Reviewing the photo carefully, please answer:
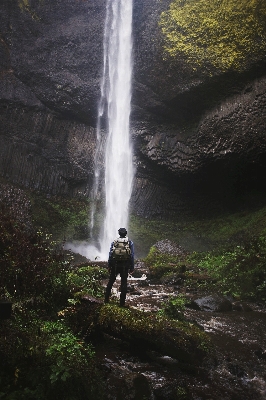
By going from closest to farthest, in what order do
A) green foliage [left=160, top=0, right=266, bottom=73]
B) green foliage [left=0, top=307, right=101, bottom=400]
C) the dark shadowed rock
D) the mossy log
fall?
green foliage [left=0, top=307, right=101, bottom=400] → the mossy log → the dark shadowed rock → green foliage [left=160, top=0, right=266, bottom=73]

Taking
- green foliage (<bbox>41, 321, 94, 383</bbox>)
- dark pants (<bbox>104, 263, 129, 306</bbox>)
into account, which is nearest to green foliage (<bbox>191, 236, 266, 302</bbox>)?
dark pants (<bbox>104, 263, 129, 306</bbox>)

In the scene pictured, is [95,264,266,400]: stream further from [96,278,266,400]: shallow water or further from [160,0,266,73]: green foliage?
[160,0,266,73]: green foliage

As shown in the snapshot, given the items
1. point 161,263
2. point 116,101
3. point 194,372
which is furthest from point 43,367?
point 116,101

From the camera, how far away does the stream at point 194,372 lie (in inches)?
145

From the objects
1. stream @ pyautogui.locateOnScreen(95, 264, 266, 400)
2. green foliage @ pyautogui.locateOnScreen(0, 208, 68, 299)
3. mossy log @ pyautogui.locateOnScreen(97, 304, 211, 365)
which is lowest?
stream @ pyautogui.locateOnScreen(95, 264, 266, 400)

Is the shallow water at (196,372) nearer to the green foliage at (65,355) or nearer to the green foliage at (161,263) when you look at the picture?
the green foliage at (65,355)

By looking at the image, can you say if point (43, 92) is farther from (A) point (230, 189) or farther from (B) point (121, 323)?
(B) point (121, 323)

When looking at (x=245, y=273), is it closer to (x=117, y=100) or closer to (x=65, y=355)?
(x=65, y=355)

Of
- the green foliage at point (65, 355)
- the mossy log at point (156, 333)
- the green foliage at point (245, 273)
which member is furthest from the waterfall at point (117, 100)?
the green foliage at point (65, 355)

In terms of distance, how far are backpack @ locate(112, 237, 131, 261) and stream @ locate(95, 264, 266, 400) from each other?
124 centimetres

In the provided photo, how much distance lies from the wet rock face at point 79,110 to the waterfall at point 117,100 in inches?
19.1

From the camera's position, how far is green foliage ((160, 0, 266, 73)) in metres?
17.0

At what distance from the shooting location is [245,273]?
8867 mm

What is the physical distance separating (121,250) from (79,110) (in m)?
17.5
